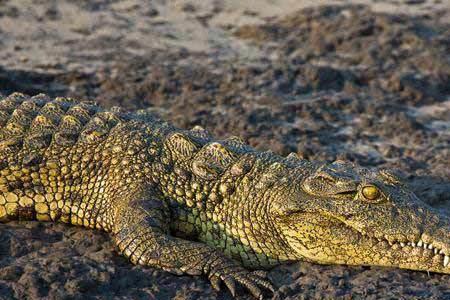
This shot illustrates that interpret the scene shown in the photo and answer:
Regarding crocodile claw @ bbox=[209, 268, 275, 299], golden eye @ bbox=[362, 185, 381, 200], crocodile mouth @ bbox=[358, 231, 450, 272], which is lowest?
crocodile claw @ bbox=[209, 268, 275, 299]

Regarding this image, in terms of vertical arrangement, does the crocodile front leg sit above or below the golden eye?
below

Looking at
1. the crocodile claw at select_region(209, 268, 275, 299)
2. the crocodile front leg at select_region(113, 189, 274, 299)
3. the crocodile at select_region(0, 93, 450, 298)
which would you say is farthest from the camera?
the crocodile at select_region(0, 93, 450, 298)

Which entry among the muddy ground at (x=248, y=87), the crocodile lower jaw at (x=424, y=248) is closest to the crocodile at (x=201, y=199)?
the crocodile lower jaw at (x=424, y=248)

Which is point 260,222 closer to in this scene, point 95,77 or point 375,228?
point 375,228

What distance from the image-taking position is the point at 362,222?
201 inches

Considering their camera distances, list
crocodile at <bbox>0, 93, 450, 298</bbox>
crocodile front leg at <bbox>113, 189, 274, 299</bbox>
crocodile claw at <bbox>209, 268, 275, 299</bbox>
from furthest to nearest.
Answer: crocodile at <bbox>0, 93, 450, 298</bbox> → crocodile front leg at <bbox>113, 189, 274, 299</bbox> → crocodile claw at <bbox>209, 268, 275, 299</bbox>

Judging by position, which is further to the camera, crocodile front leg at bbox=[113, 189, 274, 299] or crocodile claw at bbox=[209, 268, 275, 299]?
crocodile front leg at bbox=[113, 189, 274, 299]

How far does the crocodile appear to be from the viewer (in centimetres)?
505

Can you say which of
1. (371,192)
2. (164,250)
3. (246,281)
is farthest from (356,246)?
(164,250)

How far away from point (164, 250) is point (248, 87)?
3.79 meters

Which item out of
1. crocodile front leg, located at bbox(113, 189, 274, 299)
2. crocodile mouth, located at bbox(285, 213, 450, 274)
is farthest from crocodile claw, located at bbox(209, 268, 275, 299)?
crocodile mouth, located at bbox(285, 213, 450, 274)

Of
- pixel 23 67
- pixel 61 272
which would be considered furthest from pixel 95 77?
pixel 61 272

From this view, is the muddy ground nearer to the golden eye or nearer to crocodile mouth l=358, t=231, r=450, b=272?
crocodile mouth l=358, t=231, r=450, b=272

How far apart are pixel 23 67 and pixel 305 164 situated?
14.1ft
